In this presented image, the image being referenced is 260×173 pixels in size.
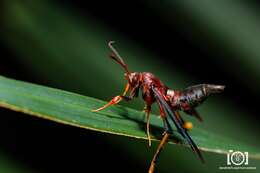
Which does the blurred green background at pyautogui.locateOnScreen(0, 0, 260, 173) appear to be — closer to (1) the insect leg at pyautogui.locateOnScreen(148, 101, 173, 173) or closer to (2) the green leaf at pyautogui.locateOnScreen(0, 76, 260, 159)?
(1) the insect leg at pyautogui.locateOnScreen(148, 101, 173, 173)

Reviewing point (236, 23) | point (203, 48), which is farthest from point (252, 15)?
point (203, 48)

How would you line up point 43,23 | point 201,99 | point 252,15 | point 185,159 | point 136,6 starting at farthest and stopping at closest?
point 136,6, point 252,15, point 43,23, point 185,159, point 201,99

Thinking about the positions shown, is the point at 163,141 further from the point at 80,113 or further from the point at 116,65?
the point at 116,65

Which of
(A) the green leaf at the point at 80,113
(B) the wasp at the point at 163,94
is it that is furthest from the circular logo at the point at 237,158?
(B) the wasp at the point at 163,94

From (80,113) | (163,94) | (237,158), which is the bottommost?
(237,158)

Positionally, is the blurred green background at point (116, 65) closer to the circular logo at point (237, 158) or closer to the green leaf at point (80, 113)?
the circular logo at point (237, 158)

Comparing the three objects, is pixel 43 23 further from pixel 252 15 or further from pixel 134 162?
pixel 252 15

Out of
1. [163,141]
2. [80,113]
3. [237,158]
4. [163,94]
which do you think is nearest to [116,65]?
[163,94]
